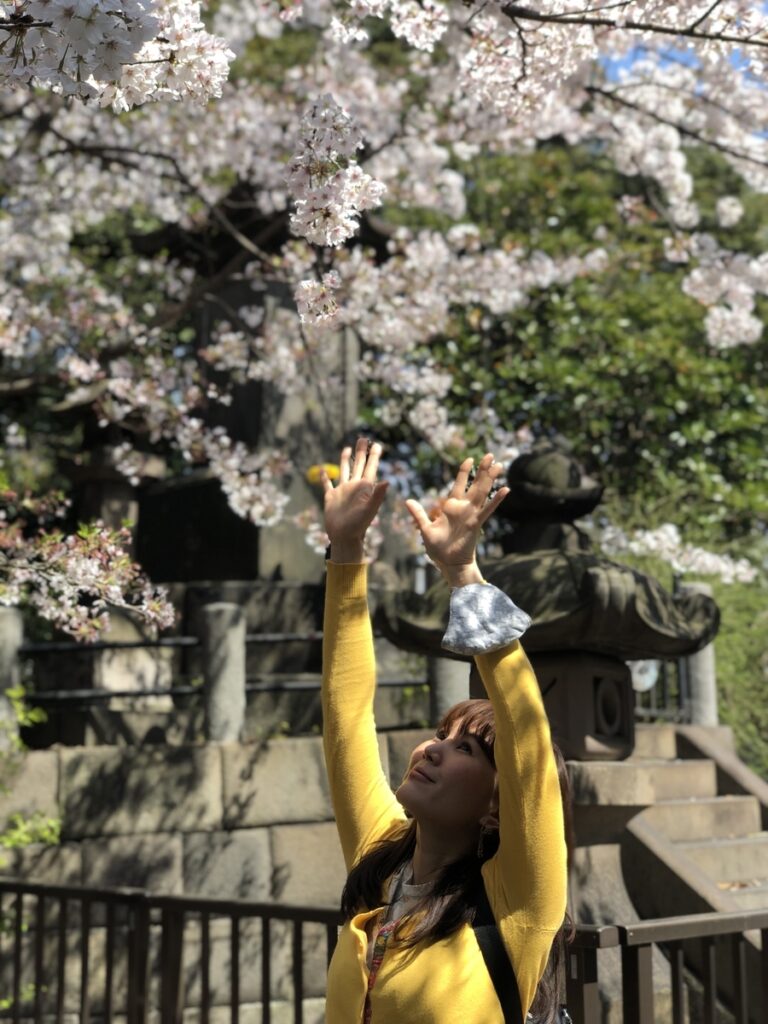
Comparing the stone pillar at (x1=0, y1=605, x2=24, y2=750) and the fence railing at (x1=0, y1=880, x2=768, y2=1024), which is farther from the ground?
the stone pillar at (x1=0, y1=605, x2=24, y2=750)

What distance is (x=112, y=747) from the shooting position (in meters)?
7.13

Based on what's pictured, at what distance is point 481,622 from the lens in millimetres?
2154

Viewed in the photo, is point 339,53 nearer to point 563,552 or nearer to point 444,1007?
point 563,552

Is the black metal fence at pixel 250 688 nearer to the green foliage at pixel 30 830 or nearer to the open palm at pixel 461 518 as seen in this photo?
the green foliage at pixel 30 830

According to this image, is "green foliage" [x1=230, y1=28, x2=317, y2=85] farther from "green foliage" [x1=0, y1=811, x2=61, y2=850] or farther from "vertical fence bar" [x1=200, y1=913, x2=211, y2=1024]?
"vertical fence bar" [x1=200, y1=913, x2=211, y2=1024]

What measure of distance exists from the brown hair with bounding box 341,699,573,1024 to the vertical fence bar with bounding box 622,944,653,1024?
3.33 ft

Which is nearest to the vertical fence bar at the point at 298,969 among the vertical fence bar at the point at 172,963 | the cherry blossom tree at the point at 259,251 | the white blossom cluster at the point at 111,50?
the vertical fence bar at the point at 172,963

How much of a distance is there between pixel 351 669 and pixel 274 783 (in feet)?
17.0

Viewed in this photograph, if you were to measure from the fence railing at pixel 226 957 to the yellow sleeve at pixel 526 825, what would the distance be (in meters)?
1.23

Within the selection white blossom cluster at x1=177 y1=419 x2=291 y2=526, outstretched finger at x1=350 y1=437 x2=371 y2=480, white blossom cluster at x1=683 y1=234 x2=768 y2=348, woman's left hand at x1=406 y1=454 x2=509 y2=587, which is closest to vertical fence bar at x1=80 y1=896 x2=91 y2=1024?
outstretched finger at x1=350 y1=437 x2=371 y2=480

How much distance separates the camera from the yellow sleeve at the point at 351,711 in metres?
2.48

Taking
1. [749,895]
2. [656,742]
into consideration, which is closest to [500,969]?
[749,895]

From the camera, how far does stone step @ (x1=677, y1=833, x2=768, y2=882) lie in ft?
22.6

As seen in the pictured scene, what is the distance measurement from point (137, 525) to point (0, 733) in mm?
3906
